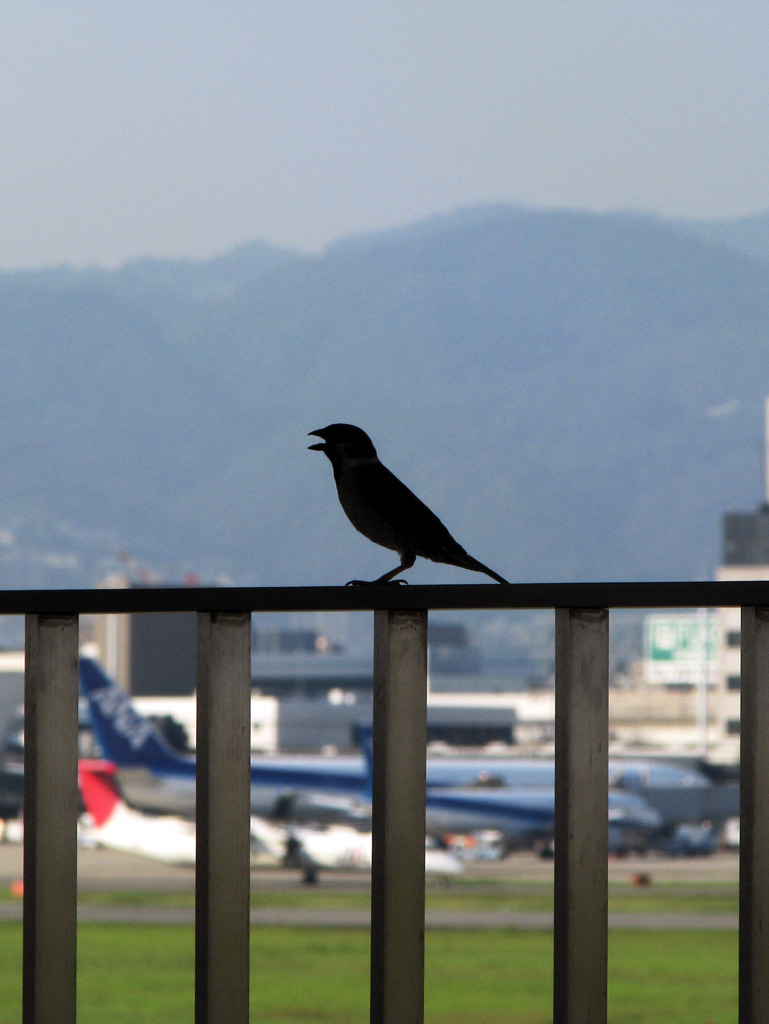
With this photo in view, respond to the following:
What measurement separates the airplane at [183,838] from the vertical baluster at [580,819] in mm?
31962

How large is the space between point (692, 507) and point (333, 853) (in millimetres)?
144514

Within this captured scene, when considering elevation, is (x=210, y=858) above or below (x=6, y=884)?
above

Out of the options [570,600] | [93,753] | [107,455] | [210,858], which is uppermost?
[107,455]

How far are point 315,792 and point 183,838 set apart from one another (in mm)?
6881

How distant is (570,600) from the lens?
1274 millimetres

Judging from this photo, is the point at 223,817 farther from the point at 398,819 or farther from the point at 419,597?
the point at 419,597

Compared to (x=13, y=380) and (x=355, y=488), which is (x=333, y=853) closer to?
(x=355, y=488)

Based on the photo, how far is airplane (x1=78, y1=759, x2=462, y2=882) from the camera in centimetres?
3353

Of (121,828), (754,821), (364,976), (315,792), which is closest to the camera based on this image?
(754,821)

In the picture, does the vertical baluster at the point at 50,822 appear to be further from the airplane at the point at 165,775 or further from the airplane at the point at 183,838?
the airplane at the point at 165,775

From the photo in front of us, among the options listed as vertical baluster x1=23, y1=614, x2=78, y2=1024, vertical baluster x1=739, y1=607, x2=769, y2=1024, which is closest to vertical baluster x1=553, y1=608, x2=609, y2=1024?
vertical baluster x1=739, y1=607, x2=769, y2=1024

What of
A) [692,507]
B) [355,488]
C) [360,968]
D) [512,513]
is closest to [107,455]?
[512,513]

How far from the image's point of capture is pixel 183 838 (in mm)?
36812

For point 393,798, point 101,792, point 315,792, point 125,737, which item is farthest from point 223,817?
point 315,792
